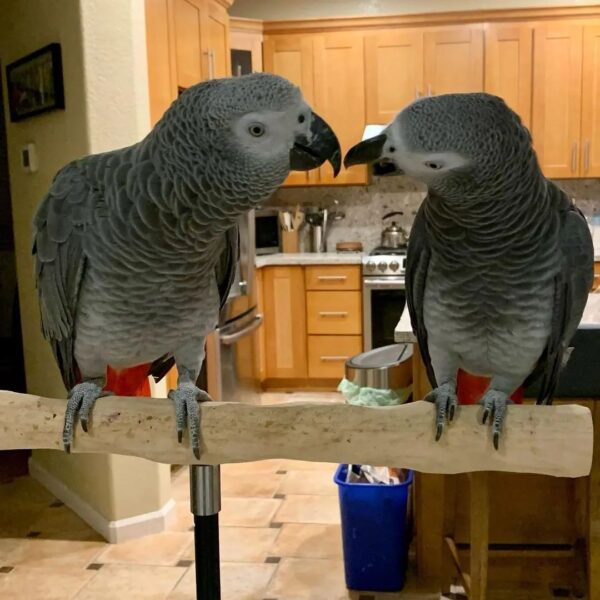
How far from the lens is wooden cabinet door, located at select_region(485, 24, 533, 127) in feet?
13.7

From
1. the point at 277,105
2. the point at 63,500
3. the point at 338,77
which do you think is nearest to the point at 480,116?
the point at 277,105

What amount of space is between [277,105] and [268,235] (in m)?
3.62

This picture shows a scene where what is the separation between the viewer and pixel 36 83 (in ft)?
7.98

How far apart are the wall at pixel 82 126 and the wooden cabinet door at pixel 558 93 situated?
268 cm

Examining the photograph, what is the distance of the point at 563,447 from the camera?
995 millimetres

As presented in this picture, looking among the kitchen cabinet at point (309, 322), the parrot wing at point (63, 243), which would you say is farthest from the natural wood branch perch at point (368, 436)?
the kitchen cabinet at point (309, 322)

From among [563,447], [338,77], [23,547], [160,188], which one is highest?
[338,77]

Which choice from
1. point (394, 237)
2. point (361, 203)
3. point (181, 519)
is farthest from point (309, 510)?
point (361, 203)

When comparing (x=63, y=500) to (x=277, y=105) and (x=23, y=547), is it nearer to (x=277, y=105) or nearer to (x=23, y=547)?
(x=23, y=547)

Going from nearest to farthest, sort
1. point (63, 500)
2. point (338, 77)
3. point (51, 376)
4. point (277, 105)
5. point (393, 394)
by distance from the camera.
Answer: point (277, 105)
point (393, 394)
point (51, 376)
point (63, 500)
point (338, 77)

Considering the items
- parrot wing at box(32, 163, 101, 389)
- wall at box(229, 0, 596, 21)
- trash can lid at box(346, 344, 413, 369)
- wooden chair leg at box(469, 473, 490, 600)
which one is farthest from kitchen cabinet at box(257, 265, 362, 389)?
parrot wing at box(32, 163, 101, 389)

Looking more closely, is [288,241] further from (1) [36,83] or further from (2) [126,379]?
(2) [126,379]

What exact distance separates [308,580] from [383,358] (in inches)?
29.1

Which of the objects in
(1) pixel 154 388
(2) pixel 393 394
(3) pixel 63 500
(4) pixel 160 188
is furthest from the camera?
(3) pixel 63 500
